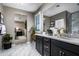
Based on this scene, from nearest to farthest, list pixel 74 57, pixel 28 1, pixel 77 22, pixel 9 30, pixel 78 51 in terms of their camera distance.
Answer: pixel 78 51 → pixel 74 57 → pixel 77 22 → pixel 28 1 → pixel 9 30

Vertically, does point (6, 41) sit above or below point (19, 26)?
below

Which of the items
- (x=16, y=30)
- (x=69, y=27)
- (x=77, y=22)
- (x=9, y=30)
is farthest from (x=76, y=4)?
(x=9, y=30)

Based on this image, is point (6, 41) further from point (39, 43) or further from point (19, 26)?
point (39, 43)

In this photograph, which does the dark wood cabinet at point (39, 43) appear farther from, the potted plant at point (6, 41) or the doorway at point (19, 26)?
the potted plant at point (6, 41)

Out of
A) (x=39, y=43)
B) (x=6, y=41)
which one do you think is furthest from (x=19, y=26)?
(x=39, y=43)

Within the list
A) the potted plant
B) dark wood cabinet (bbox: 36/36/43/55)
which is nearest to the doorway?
the potted plant

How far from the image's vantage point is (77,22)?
1.43 metres

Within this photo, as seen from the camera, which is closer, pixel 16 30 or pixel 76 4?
pixel 76 4

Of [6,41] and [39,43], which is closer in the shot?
[6,41]

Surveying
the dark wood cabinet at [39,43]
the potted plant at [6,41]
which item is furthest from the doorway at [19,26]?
the dark wood cabinet at [39,43]

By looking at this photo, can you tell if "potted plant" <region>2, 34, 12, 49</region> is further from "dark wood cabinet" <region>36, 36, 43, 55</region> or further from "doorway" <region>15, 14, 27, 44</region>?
"dark wood cabinet" <region>36, 36, 43, 55</region>

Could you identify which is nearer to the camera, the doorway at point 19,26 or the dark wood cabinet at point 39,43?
the doorway at point 19,26

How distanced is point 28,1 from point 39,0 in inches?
8.8

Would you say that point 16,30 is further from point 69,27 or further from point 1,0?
point 69,27
